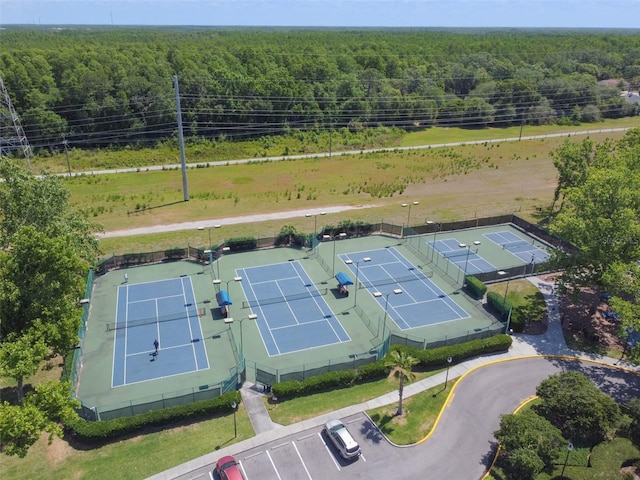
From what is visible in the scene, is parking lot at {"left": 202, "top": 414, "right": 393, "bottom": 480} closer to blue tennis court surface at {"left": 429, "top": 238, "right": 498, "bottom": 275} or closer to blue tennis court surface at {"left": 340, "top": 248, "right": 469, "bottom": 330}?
blue tennis court surface at {"left": 340, "top": 248, "right": 469, "bottom": 330}

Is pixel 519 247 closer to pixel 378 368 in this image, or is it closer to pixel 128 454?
pixel 378 368

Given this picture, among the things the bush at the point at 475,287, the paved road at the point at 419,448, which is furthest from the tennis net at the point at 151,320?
the bush at the point at 475,287

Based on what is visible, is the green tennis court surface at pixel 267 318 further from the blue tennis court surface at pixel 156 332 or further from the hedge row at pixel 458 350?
the hedge row at pixel 458 350

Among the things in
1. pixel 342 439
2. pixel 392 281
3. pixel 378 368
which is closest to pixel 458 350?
pixel 378 368

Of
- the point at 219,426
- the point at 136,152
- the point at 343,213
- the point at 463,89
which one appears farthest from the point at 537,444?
the point at 463,89

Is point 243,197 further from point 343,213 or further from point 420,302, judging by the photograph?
point 420,302

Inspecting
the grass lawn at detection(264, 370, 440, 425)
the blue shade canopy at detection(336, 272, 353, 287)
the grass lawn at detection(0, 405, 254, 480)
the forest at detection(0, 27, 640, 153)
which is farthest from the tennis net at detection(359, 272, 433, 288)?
the forest at detection(0, 27, 640, 153)

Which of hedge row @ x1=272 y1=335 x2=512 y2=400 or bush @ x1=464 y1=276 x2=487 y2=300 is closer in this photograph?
hedge row @ x1=272 y1=335 x2=512 y2=400
